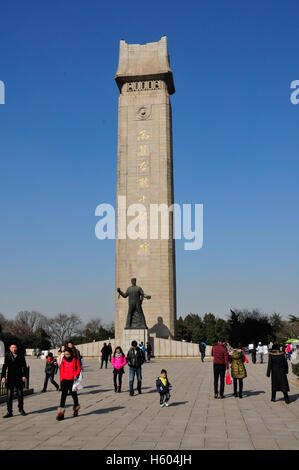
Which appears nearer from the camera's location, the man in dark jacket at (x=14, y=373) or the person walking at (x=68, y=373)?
the person walking at (x=68, y=373)

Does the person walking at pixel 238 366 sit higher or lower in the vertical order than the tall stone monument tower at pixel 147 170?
lower

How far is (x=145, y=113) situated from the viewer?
51.0 m

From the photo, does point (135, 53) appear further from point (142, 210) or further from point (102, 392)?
point (102, 392)

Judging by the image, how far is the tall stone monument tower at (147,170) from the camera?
1834 inches

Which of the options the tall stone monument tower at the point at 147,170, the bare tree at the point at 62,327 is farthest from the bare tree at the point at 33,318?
the tall stone monument tower at the point at 147,170

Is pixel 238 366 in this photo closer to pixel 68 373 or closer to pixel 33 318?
pixel 68 373

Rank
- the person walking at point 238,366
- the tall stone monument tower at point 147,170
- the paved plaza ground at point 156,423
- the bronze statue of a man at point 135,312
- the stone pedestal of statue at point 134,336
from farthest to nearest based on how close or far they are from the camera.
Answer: the tall stone monument tower at point 147,170
the bronze statue of a man at point 135,312
the stone pedestal of statue at point 134,336
the person walking at point 238,366
the paved plaza ground at point 156,423

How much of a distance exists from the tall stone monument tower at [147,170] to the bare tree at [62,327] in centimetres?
6068

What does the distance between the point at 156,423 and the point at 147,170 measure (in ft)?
135

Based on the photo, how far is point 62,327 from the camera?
104 meters

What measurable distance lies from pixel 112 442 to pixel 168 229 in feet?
131

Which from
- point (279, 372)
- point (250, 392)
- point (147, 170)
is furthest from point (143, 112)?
point (279, 372)

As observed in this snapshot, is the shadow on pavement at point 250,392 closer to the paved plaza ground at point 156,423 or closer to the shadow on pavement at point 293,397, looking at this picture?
the paved plaza ground at point 156,423

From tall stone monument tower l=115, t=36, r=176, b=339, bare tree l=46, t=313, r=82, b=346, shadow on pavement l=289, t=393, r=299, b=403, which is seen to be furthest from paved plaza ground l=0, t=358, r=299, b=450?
bare tree l=46, t=313, r=82, b=346
